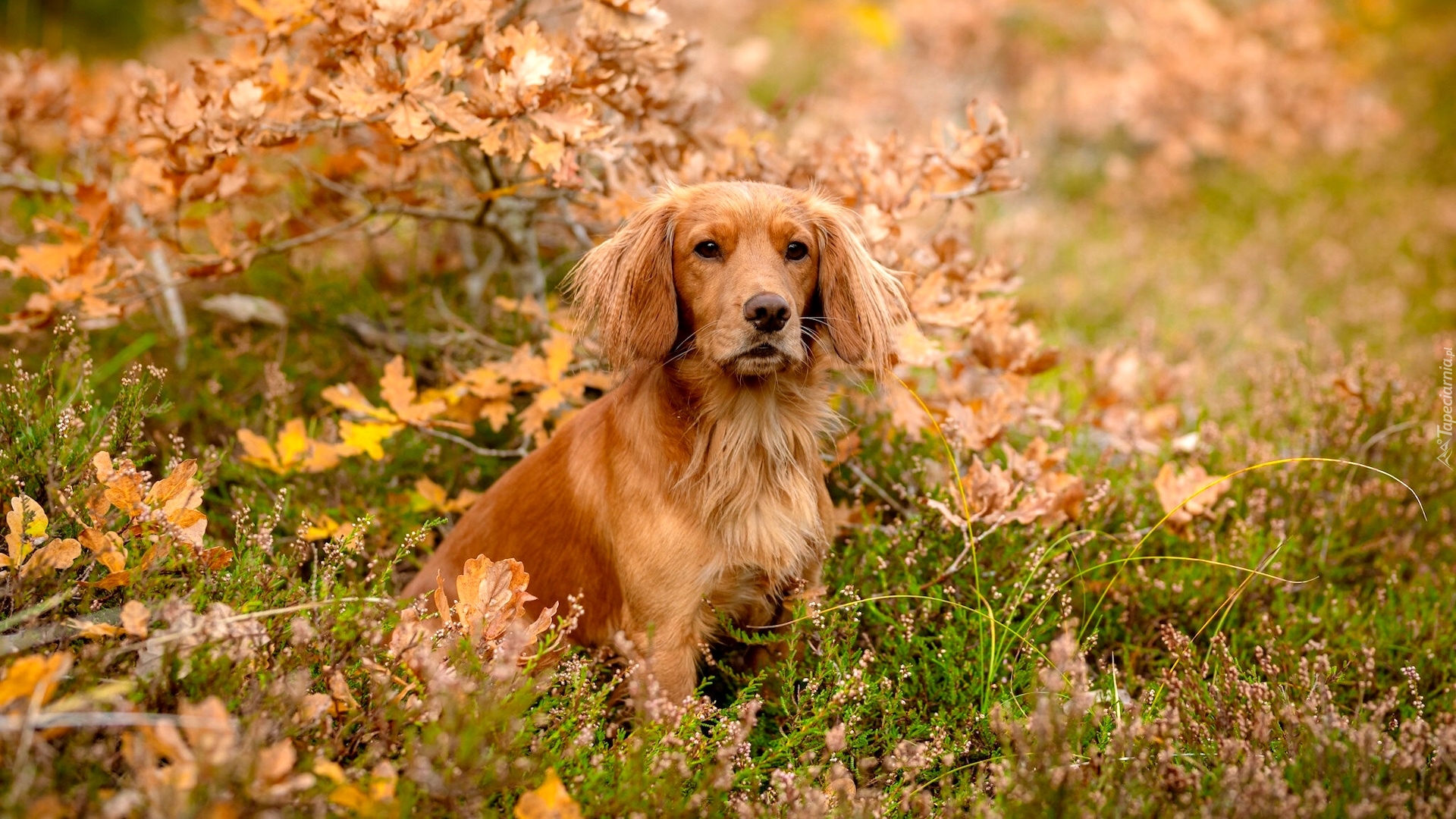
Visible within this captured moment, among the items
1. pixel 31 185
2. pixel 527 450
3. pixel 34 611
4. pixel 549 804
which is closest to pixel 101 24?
pixel 31 185

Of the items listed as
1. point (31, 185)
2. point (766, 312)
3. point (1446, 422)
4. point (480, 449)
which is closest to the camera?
point (766, 312)

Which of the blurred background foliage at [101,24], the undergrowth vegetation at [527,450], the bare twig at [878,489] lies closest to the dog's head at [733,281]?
the undergrowth vegetation at [527,450]

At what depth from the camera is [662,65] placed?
9.75ft

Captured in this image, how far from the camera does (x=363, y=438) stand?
294 centimetres

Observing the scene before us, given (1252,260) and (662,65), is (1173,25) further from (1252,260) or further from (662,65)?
(662,65)

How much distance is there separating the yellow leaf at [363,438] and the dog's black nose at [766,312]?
1274 millimetres

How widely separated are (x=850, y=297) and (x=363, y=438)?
146 cm

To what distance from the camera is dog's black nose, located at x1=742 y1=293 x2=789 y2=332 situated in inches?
89.0

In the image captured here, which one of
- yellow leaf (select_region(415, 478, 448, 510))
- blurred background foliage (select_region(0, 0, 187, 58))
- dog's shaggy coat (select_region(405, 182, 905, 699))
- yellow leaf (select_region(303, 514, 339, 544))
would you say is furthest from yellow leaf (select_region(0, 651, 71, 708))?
blurred background foliage (select_region(0, 0, 187, 58))

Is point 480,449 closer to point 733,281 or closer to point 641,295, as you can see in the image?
point 641,295

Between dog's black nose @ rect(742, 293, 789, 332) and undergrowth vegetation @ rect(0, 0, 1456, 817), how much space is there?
26.6 inches

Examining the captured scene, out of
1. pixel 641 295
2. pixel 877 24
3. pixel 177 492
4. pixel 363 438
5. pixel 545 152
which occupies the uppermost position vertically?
pixel 877 24

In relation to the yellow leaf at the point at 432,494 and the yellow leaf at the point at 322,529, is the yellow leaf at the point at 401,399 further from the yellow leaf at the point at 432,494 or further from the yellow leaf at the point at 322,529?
the yellow leaf at the point at 322,529

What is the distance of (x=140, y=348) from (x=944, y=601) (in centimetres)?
291
